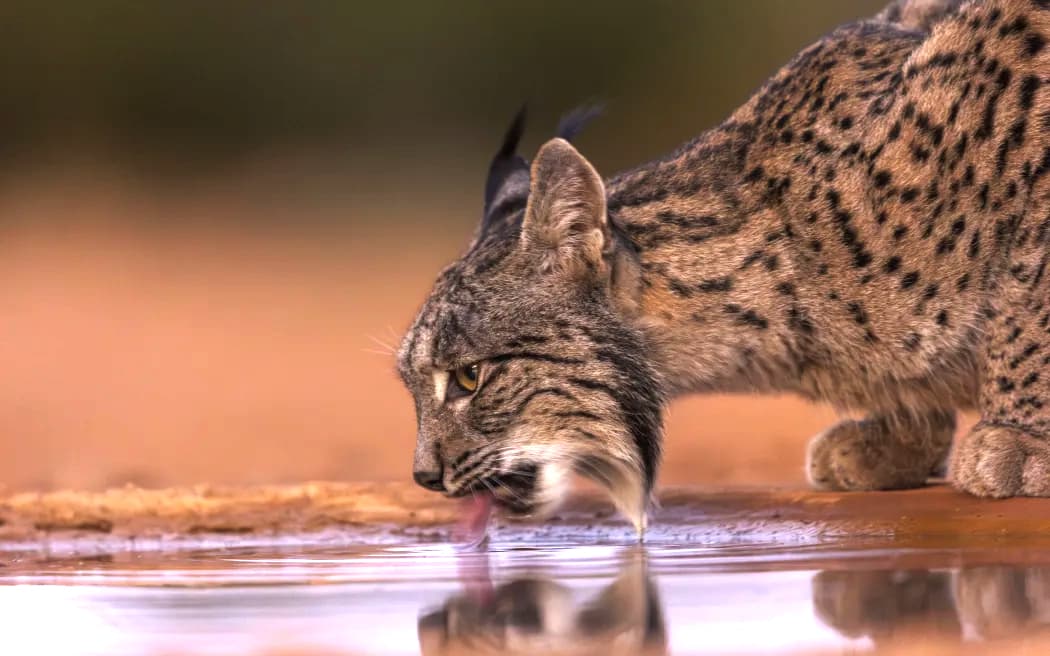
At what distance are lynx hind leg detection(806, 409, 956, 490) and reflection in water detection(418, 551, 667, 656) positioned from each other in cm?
192

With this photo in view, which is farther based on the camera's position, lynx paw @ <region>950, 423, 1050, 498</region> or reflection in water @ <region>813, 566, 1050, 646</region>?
lynx paw @ <region>950, 423, 1050, 498</region>

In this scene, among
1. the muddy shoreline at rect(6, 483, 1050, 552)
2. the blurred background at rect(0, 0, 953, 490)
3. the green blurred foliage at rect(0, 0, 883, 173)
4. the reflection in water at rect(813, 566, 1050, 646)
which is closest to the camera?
the reflection in water at rect(813, 566, 1050, 646)

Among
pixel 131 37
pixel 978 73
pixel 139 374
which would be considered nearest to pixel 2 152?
pixel 131 37

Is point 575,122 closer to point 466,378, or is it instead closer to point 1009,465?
point 466,378

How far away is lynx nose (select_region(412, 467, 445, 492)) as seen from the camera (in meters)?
5.84

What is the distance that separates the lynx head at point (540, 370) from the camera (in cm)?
582

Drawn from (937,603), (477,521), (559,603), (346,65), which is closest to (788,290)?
(477,521)

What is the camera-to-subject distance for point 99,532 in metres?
6.65

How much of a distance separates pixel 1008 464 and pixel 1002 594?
170 centimetres

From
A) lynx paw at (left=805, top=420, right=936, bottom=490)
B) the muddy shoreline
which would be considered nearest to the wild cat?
the muddy shoreline

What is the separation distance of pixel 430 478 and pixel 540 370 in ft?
1.70

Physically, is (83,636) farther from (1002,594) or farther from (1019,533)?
(1019,533)

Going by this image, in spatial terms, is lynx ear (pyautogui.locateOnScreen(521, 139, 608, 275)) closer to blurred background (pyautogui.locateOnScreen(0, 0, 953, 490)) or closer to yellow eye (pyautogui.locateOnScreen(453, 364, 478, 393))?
yellow eye (pyautogui.locateOnScreen(453, 364, 478, 393))

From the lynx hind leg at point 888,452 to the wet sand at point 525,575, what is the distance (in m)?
0.17
